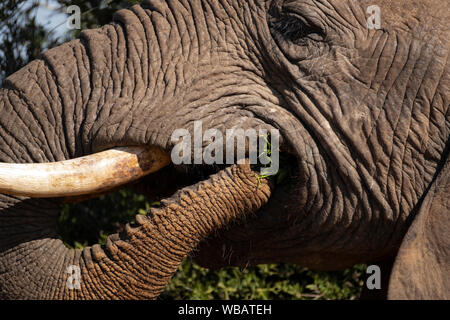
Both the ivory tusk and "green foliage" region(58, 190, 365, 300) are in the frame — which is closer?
the ivory tusk

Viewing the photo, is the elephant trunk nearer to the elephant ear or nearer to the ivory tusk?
the ivory tusk

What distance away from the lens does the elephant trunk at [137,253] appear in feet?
10.1

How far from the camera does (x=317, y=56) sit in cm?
312

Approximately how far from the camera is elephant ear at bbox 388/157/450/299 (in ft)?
9.66

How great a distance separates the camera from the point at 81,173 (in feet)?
9.77

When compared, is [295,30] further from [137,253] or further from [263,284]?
[263,284]

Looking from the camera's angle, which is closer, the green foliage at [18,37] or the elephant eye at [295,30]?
the elephant eye at [295,30]

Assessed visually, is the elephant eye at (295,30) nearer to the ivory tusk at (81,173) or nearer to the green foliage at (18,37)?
the ivory tusk at (81,173)

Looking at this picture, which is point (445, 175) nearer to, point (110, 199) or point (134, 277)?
point (134, 277)

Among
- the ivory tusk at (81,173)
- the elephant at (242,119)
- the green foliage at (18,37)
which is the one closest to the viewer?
the ivory tusk at (81,173)

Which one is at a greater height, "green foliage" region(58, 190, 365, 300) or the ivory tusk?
the ivory tusk

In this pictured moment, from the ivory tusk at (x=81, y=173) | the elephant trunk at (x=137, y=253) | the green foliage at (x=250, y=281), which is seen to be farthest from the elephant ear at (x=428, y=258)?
the green foliage at (x=250, y=281)

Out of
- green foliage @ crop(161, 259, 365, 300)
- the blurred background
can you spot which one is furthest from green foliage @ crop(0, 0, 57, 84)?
green foliage @ crop(161, 259, 365, 300)

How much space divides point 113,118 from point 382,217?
4.14ft
